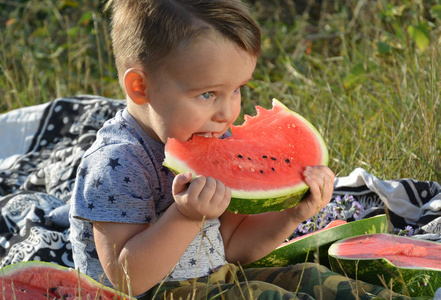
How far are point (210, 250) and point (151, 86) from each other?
0.59m

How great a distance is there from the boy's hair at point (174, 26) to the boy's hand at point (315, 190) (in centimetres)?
42

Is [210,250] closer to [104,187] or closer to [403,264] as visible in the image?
[104,187]

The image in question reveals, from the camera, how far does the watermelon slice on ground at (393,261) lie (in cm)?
207

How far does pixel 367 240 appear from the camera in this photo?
2334mm

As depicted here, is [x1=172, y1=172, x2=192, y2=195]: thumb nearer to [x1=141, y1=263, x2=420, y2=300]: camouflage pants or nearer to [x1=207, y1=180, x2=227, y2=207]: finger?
[x1=207, y1=180, x2=227, y2=207]: finger

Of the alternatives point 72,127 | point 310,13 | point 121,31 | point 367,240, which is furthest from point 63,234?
point 310,13

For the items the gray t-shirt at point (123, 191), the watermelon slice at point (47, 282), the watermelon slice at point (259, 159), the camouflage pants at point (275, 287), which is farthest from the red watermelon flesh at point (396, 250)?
the watermelon slice at point (47, 282)

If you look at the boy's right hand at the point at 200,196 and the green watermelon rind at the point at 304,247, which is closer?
the boy's right hand at the point at 200,196

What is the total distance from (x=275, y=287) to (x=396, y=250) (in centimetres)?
49

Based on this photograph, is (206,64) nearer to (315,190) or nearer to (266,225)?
(315,190)

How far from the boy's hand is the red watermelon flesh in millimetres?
213

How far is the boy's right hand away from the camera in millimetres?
1780

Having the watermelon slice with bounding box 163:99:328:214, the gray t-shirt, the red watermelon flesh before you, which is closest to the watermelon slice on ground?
the red watermelon flesh

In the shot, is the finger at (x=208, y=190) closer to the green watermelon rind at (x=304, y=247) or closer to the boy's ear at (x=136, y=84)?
the boy's ear at (x=136, y=84)
